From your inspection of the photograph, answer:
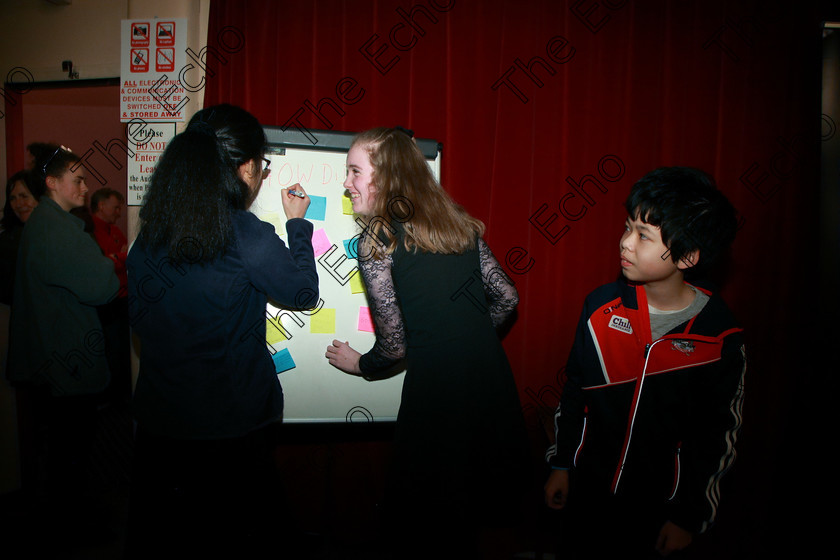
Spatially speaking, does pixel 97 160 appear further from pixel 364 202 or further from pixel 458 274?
pixel 458 274

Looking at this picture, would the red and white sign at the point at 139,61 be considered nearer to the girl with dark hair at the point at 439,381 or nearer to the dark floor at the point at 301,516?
the girl with dark hair at the point at 439,381

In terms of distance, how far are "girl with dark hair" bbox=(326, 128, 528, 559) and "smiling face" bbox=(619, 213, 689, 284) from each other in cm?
41

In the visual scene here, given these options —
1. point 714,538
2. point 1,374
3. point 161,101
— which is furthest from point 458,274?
point 1,374

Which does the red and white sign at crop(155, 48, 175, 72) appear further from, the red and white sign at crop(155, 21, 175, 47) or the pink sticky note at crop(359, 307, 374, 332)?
the pink sticky note at crop(359, 307, 374, 332)

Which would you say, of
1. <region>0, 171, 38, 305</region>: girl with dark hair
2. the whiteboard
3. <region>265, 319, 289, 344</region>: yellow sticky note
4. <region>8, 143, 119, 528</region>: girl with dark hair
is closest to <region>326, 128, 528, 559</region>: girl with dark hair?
the whiteboard

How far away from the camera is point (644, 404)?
1.11 m

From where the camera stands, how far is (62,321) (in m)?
1.69

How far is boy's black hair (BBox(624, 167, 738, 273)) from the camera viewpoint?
1.08 m

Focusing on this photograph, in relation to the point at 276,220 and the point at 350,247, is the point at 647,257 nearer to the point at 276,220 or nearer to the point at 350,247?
the point at 350,247

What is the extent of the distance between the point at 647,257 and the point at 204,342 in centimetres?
115

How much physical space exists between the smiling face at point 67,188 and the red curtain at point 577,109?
705 millimetres

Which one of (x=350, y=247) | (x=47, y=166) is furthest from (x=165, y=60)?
(x=350, y=247)

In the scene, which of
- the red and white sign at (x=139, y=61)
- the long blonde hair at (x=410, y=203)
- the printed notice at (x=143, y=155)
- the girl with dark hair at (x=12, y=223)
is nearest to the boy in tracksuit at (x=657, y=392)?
the long blonde hair at (x=410, y=203)

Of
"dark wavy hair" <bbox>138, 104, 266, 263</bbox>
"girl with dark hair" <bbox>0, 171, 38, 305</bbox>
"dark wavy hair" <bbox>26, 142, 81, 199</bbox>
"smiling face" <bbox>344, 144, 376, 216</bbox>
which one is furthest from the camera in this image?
"girl with dark hair" <bbox>0, 171, 38, 305</bbox>
